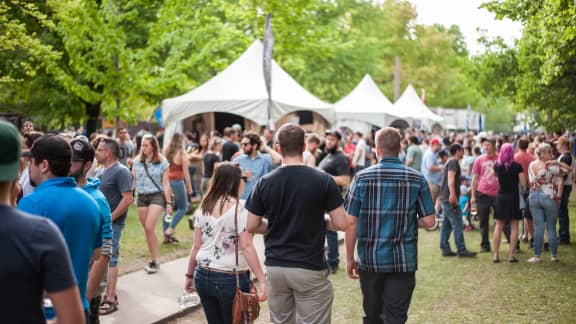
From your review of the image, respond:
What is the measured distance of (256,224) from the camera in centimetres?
476

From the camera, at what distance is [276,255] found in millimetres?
4684

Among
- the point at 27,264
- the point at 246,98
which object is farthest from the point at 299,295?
the point at 246,98

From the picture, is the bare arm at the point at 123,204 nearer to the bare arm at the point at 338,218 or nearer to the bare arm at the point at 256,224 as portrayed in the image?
the bare arm at the point at 256,224

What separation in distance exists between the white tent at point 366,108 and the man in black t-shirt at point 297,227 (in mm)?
25225

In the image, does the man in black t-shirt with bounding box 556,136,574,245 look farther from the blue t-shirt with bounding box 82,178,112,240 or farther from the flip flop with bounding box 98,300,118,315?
the blue t-shirt with bounding box 82,178,112,240

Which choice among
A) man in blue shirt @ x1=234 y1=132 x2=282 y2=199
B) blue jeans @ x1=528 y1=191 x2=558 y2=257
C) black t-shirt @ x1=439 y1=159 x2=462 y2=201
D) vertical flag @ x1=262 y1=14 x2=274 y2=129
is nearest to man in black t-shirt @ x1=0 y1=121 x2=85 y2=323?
man in blue shirt @ x1=234 y1=132 x2=282 y2=199

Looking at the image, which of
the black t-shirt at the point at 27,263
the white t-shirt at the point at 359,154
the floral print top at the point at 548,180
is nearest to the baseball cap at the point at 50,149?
the black t-shirt at the point at 27,263

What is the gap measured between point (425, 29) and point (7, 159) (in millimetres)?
61759

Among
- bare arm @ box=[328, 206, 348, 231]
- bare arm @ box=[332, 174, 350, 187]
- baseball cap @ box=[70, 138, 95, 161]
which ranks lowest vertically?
bare arm @ box=[332, 174, 350, 187]

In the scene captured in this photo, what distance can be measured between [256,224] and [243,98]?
1234 centimetres

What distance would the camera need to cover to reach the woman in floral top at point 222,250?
4914 mm

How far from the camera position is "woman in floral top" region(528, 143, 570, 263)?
1093cm

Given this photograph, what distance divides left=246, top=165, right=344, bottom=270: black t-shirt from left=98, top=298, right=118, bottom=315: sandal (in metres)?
3.58

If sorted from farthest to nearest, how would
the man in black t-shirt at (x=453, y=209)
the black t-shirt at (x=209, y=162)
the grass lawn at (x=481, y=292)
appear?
1. the black t-shirt at (x=209, y=162)
2. the man in black t-shirt at (x=453, y=209)
3. the grass lawn at (x=481, y=292)
